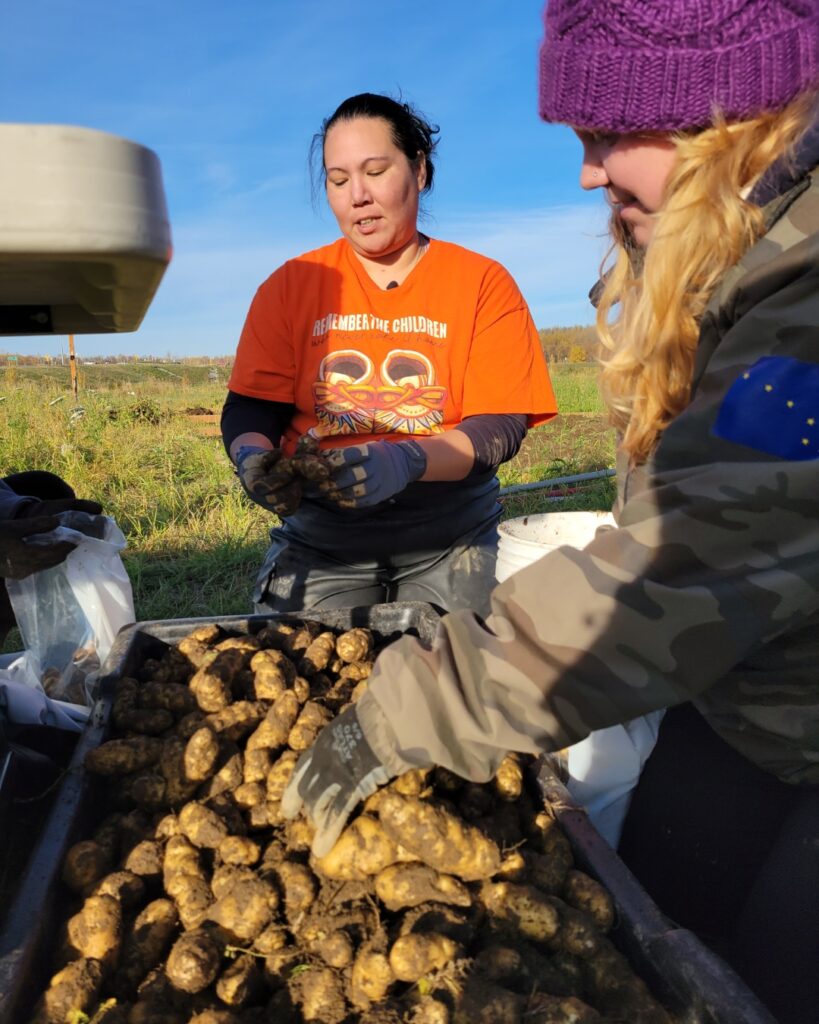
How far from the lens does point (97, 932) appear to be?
1.13 metres

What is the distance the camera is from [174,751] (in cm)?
150

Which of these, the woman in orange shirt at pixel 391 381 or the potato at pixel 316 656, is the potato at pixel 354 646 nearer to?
the potato at pixel 316 656

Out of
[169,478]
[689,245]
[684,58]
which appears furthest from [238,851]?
[169,478]

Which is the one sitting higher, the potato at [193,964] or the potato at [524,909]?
the potato at [524,909]

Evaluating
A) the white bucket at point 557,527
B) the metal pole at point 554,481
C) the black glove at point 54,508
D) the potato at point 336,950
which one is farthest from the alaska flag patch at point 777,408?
the metal pole at point 554,481

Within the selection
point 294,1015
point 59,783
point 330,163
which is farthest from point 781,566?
point 330,163

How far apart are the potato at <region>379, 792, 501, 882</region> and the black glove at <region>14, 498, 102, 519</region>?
128cm

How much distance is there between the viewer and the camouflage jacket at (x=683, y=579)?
0.93m

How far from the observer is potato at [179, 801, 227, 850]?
4.37 feet

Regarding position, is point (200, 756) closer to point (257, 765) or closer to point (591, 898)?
point (257, 765)

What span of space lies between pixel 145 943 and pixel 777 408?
119 cm

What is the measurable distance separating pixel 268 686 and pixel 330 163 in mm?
1563

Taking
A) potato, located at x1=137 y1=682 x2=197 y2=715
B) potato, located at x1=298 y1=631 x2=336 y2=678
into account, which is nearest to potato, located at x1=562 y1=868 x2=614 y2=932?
potato, located at x1=298 y1=631 x2=336 y2=678

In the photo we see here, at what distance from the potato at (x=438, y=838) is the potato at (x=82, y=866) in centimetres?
47
